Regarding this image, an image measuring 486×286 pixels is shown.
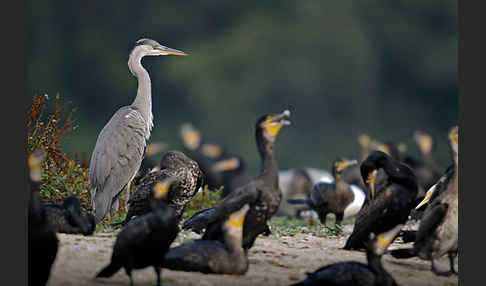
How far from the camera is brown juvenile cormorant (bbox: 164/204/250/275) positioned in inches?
170

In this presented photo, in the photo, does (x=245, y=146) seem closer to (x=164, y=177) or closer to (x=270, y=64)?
(x=270, y=64)

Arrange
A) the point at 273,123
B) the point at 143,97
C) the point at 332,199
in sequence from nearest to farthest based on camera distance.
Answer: the point at 273,123, the point at 143,97, the point at 332,199

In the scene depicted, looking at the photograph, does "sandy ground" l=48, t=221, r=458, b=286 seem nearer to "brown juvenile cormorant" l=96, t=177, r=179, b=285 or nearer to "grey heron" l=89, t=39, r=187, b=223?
"brown juvenile cormorant" l=96, t=177, r=179, b=285

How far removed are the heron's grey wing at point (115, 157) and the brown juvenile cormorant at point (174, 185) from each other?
0.32 meters

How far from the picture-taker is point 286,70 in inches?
815

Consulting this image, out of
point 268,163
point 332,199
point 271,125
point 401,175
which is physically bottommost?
point 332,199

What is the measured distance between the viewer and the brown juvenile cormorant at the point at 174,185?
5973mm

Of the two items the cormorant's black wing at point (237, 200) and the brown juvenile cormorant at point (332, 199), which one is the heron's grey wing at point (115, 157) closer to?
the cormorant's black wing at point (237, 200)

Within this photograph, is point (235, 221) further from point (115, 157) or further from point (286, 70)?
point (286, 70)

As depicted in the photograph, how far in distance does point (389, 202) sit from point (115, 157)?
2.68 metres

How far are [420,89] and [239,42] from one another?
5.62 metres

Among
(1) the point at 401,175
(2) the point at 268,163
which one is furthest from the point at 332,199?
(2) the point at 268,163

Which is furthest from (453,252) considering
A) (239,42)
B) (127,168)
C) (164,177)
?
(239,42)

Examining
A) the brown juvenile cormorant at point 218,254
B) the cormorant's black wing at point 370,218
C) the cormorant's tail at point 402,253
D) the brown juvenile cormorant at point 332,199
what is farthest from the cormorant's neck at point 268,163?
the brown juvenile cormorant at point 332,199
